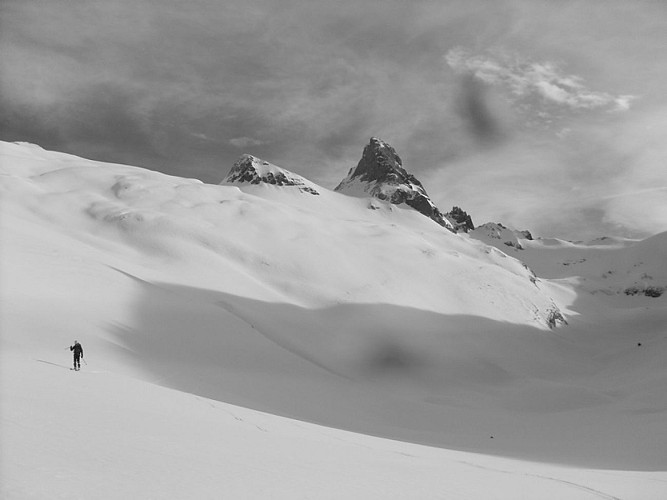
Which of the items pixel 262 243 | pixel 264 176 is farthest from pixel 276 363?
pixel 264 176

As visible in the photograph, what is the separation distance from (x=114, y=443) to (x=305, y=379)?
28.7m

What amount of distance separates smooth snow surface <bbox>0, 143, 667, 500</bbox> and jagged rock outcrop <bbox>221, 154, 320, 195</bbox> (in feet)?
218

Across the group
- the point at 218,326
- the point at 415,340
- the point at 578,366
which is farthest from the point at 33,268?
the point at 578,366

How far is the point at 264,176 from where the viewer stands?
171000mm

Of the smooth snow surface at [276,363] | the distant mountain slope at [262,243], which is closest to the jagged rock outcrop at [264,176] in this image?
the distant mountain slope at [262,243]

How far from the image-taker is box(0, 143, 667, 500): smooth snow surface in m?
11.9

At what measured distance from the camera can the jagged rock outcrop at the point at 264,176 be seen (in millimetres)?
166750

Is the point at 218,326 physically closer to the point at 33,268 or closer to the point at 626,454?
the point at 33,268

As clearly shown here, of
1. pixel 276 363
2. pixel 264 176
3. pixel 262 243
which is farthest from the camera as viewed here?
pixel 264 176

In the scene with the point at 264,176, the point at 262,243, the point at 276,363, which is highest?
the point at 264,176

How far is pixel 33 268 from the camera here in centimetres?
3775

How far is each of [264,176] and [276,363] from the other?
137 metres

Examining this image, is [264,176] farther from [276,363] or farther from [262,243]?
[276,363]

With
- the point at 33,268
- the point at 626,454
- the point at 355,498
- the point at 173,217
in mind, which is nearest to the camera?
the point at 355,498
